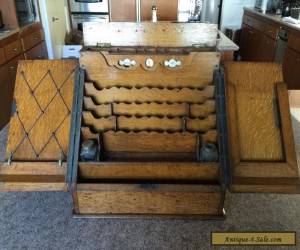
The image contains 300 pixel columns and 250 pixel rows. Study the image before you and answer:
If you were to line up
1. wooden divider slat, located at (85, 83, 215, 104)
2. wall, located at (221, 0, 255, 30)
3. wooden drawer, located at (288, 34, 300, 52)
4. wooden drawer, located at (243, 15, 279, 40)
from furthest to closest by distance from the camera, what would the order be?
1. wall, located at (221, 0, 255, 30)
2. wooden drawer, located at (243, 15, 279, 40)
3. wooden drawer, located at (288, 34, 300, 52)
4. wooden divider slat, located at (85, 83, 215, 104)

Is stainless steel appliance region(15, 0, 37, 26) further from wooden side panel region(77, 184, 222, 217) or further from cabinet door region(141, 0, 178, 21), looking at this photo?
wooden side panel region(77, 184, 222, 217)

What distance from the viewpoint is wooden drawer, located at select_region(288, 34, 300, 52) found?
277cm

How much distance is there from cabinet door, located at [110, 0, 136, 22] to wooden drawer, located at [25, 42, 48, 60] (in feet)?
4.50

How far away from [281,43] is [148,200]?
2798 millimetres

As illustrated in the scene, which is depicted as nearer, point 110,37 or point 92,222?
point 92,222

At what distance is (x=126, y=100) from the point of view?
4.03 feet

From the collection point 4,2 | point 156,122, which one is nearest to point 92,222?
point 156,122

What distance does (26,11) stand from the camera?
3115 millimetres

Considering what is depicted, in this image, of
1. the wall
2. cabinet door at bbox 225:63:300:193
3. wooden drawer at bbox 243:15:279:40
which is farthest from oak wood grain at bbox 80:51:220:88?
the wall

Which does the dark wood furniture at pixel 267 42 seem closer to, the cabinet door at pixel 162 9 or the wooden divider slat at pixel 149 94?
the cabinet door at pixel 162 9

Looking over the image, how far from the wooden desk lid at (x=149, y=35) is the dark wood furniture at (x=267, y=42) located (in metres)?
1.90

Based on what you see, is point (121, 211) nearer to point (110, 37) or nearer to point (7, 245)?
point (7, 245)

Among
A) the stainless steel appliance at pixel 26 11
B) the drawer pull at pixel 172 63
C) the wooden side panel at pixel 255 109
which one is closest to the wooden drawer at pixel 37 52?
the stainless steel appliance at pixel 26 11

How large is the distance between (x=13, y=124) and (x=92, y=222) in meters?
0.56
